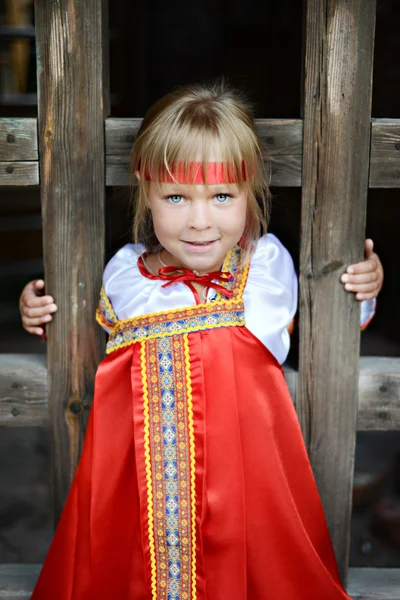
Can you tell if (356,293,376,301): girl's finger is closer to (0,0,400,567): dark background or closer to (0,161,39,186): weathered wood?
(0,161,39,186): weathered wood

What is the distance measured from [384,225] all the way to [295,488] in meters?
3.61

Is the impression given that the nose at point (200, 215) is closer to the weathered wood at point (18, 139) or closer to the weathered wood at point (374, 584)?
the weathered wood at point (18, 139)

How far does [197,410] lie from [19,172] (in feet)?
2.27

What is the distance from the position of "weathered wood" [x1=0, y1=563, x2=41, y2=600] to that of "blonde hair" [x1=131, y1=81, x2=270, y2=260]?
1.05m

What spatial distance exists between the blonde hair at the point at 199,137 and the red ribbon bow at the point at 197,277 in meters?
0.16

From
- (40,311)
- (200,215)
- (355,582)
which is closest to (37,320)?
(40,311)

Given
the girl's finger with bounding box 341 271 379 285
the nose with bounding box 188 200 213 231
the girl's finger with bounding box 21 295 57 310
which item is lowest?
the girl's finger with bounding box 21 295 57 310

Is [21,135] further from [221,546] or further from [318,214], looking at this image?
[221,546]

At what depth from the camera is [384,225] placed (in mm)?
5031

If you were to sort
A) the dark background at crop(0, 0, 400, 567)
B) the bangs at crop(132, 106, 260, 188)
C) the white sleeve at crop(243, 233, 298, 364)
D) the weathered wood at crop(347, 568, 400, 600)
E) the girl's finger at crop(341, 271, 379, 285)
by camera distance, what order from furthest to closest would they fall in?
1. the dark background at crop(0, 0, 400, 567)
2. the weathered wood at crop(347, 568, 400, 600)
3. the girl's finger at crop(341, 271, 379, 285)
4. the white sleeve at crop(243, 233, 298, 364)
5. the bangs at crop(132, 106, 260, 188)

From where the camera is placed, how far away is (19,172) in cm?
173

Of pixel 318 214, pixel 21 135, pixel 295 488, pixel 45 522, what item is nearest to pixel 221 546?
pixel 295 488

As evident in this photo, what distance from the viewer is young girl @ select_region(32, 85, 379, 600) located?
1.56m

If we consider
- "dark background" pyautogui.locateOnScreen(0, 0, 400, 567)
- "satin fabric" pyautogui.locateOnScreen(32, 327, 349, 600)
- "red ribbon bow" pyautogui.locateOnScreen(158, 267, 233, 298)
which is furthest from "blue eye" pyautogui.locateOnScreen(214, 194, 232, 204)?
"dark background" pyautogui.locateOnScreen(0, 0, 400, 567)
